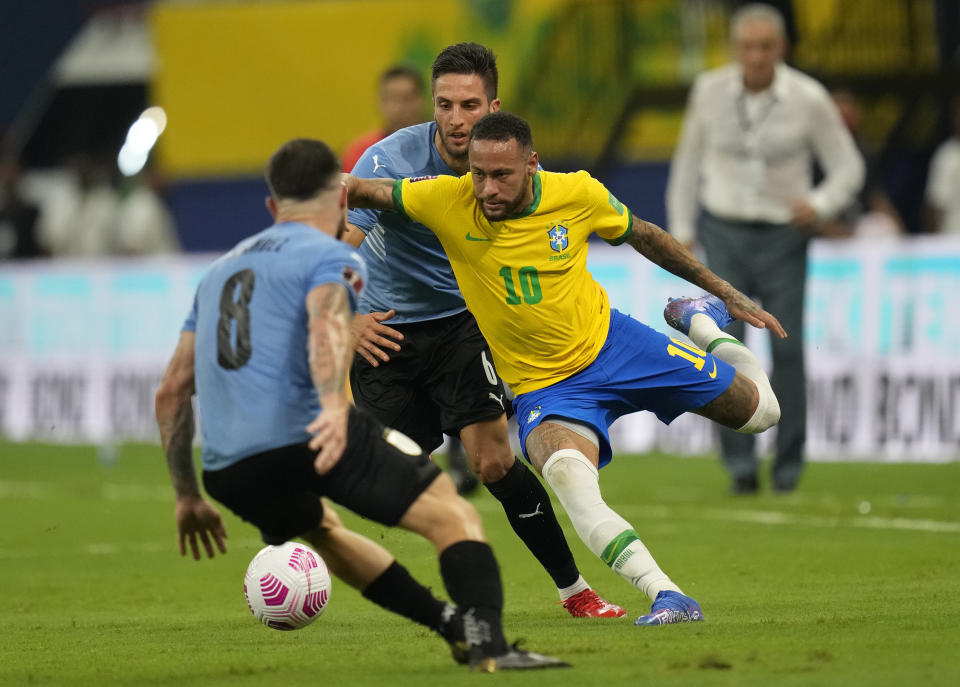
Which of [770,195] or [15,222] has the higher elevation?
[15,222]

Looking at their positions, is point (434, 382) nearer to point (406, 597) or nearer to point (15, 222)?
point (406, 597)

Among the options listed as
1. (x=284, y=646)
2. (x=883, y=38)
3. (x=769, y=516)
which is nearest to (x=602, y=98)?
(x=883, y=38)

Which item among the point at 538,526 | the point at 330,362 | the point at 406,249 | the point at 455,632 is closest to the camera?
the point at 330,362

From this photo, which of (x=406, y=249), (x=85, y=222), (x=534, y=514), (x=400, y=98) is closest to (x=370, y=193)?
(x=406, y=249)

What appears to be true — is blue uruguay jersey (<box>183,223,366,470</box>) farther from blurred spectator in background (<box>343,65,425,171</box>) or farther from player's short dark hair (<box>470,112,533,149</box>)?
blurred spectator in background (<box>343,65,425,171</box>)

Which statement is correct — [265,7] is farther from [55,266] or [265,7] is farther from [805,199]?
[805,199]

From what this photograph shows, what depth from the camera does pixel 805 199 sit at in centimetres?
1252

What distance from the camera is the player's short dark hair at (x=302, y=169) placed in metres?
5.93

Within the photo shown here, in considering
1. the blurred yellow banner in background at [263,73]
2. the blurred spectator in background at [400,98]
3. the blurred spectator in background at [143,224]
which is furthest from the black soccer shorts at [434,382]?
the blurred yellow banner in background at [263,73]

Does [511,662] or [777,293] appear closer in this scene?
[511,662]

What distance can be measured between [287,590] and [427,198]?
5.66 ft

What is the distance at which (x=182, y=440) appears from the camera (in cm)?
606

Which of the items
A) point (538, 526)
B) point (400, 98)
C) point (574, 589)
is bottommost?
point (574, 589)

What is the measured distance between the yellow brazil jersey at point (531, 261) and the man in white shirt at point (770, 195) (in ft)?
16.4
